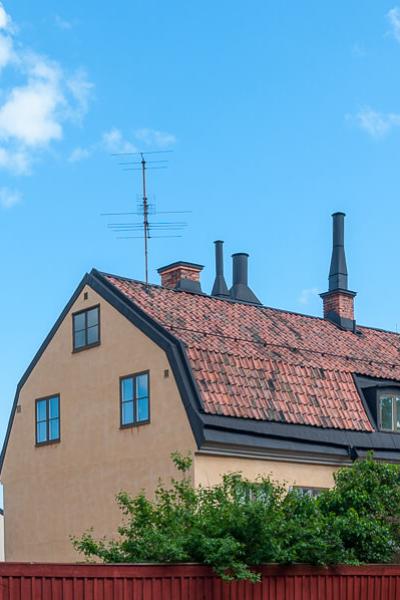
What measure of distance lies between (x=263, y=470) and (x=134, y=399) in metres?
3.76

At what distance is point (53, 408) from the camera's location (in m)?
34.3

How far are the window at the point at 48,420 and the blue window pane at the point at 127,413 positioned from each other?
10.1 ft

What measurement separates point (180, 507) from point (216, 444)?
24.7ft

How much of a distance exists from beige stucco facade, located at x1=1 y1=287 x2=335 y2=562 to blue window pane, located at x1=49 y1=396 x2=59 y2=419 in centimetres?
25

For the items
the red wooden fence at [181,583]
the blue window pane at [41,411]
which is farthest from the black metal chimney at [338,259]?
the red wooden fence at [181,583]

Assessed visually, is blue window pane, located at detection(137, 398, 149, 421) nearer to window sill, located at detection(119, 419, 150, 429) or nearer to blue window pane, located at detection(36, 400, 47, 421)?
window sill, located at detection(119, 419, 150, 429)

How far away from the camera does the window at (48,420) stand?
34062 mm

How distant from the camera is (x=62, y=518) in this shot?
32969 millimetres

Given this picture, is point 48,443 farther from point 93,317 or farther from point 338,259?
point 338,259

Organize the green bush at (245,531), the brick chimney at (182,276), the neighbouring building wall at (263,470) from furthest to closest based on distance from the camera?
the brick chimney at (182,276), the neighbouring building wall at (263,470), the green bush at (245,531)

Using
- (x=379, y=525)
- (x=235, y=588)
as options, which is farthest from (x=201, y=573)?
(x=379, y=525)

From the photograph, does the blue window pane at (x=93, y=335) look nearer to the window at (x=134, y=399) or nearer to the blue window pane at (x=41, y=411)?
the window at (x=134, y=399)

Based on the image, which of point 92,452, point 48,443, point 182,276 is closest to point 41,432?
point 48,443

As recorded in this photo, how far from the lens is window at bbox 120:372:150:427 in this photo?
30.8 metres
